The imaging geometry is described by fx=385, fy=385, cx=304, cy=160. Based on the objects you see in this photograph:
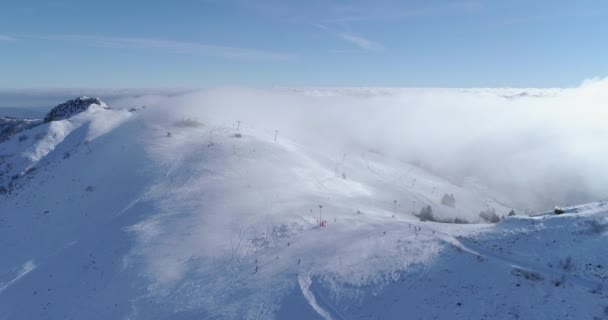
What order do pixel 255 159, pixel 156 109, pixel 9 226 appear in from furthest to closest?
pixel 156 109
pixel 255 159
pixel 9 226

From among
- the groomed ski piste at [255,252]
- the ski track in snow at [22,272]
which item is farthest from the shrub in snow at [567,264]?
the ski track in snow at [22,272]

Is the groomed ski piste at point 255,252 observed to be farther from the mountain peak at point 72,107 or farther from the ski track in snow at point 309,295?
the mountain peak at point 72,107

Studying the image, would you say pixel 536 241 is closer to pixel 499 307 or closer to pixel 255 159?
pixel 499 307

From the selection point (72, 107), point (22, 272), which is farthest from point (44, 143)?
point (22, 272)

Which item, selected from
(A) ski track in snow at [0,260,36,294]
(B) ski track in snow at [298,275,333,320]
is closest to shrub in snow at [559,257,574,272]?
(B) ski track in snow at [298,275,333,320]

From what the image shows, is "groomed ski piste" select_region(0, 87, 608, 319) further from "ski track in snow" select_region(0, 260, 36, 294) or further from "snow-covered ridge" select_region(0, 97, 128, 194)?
"snow-covered ridge" select_region(0, 97, 128, 194)

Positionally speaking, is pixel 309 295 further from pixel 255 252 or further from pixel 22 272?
pixel 22 272

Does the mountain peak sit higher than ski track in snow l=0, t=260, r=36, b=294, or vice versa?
the mountain peak

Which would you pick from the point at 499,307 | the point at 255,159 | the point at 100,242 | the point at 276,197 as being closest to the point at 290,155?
the point at 255,159
